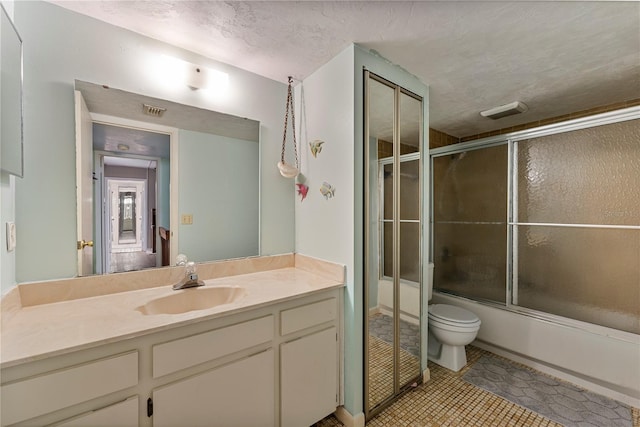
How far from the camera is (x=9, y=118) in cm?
95

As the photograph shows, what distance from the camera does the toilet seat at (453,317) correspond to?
1.95m

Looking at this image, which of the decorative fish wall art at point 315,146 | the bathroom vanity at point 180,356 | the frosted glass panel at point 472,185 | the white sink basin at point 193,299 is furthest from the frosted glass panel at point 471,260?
the white sink basin at point 193,299

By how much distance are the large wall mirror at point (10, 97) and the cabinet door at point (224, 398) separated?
3.44ft

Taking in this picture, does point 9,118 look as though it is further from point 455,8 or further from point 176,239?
point 455,8

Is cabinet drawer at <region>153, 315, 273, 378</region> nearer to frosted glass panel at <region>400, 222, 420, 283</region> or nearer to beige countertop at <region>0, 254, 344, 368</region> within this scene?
beige countertop at <region>0, 254, 344, 368</region>

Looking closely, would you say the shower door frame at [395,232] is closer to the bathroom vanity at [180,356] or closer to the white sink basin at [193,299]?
the bathroom vanity at [180,356]

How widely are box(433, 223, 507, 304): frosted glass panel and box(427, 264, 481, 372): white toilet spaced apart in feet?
1.74

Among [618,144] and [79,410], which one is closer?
[79,410]

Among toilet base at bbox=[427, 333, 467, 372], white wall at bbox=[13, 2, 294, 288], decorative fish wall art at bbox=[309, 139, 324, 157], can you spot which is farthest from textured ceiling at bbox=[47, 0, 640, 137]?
toilet base at bbox=[427, 333, 467, 372]

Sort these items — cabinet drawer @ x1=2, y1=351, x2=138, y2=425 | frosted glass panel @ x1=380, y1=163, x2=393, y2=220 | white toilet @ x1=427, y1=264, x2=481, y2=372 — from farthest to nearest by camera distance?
1. white toilet @ x1=427, y1=264, x2=481, y2=372
2. frosted glass panel @ x1=380, y1=163, x2=393, y2=220
3. cabinet drawer @ x1=2, y1=351, x2=138, y2=425

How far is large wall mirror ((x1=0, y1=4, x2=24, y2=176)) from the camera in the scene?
0.90 meters

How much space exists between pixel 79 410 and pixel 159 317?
32 cm

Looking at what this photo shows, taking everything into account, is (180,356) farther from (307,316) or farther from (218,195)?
(218,195)

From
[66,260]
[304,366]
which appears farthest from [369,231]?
[66,260]
